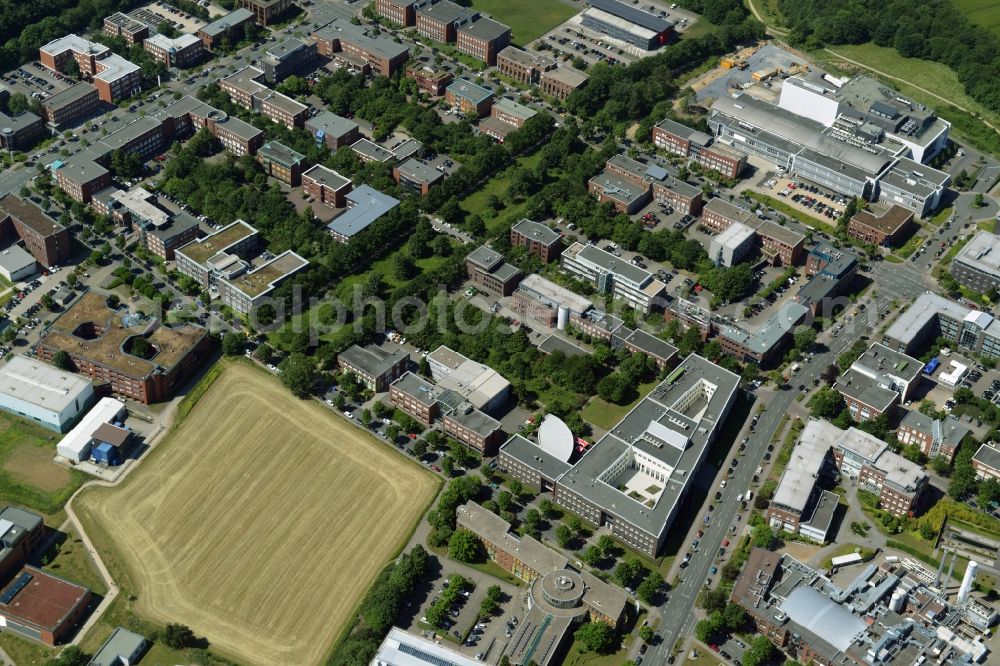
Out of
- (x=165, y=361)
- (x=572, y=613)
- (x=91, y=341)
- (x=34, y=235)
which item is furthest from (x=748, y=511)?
(x=34, y=235)

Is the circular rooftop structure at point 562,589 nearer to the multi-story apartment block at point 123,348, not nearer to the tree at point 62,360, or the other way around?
the multi-story apartment block at point 123,348

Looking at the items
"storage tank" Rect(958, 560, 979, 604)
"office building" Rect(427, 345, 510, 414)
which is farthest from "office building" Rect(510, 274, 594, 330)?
"storage tank" Rect(958, 560, 979, 604)

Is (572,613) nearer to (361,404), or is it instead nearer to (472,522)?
(472,522)

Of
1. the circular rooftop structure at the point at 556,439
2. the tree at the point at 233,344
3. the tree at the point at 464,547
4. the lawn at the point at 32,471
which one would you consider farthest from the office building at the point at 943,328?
the lawn at the point at 32,471

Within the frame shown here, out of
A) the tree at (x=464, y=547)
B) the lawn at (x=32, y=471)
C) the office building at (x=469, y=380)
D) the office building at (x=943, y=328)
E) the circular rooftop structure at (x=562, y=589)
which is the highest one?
the office building at (x=943, y=328)

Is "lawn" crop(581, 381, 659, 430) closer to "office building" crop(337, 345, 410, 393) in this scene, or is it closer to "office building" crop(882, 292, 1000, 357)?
"office building" crop(337, 345, 410, 393)

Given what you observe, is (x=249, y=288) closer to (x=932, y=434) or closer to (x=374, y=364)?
(x=374, y=364)

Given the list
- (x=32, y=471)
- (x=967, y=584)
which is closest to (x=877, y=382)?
(x=967, y=584)
